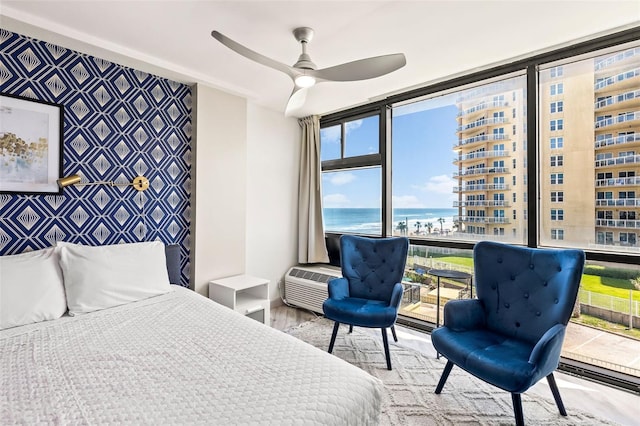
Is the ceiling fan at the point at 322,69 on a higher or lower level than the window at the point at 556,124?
higher

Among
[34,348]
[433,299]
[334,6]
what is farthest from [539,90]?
[34,348]

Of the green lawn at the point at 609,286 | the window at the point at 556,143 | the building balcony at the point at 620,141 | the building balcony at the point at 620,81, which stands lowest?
the green lawn at the point at 609,286

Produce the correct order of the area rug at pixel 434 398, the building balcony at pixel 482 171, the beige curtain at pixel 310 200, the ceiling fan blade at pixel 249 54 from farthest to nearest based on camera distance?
the beige curtain at pixel 310 200, the building balcony at pixel 482 171, the area rug at pixel 434 398, the ceiling fan blade at pixel 249 54

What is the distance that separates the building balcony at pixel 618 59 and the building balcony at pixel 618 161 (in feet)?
2.25

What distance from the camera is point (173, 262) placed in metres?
2.73

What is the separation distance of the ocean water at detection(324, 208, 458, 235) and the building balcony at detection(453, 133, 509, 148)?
0.66m

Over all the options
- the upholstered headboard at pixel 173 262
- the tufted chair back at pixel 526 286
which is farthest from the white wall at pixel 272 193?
the tufted chair back at pixel 526 286

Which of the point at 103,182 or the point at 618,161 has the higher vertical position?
the point at 618,161

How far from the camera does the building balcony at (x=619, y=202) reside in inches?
85.4

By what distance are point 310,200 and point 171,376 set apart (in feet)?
9.55

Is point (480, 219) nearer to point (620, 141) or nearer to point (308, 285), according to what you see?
point (620, 141)

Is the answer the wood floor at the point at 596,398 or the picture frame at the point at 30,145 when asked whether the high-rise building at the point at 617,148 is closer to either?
the wood floor at the point at 596,398

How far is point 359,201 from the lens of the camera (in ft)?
12.9

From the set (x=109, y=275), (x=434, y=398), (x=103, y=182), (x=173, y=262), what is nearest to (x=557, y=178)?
(x=434, y=398)
